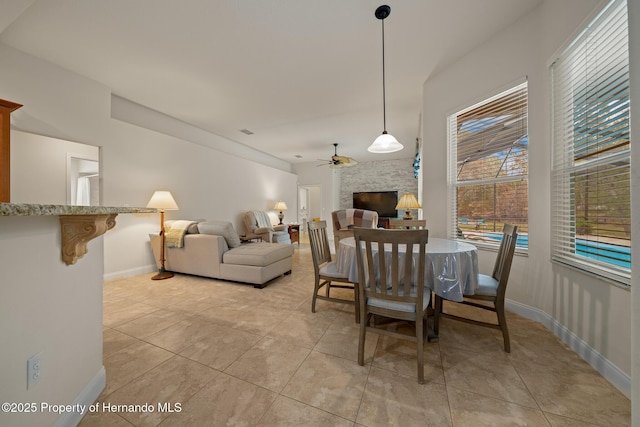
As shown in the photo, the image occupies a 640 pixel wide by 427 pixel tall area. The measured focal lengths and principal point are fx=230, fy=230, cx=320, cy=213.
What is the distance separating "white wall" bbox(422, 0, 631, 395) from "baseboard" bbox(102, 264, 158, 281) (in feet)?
14.3

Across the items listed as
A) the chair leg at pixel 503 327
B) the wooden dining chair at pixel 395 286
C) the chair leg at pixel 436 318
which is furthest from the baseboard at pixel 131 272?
the chair leg at pixel 503 327

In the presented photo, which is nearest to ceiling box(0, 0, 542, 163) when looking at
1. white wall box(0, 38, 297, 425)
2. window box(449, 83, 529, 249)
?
white wall box(0, 38, 297, 425)

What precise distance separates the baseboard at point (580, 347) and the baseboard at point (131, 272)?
4.84 m

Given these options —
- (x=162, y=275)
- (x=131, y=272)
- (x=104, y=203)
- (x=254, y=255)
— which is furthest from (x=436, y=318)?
(x=104, y=203)

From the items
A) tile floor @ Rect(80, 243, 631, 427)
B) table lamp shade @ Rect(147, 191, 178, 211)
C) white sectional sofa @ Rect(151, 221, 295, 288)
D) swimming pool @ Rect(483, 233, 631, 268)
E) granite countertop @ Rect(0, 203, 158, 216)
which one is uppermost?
table lamp shade @ Rect(147, 191, 178, 211)

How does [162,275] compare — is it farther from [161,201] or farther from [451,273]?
[451,273]

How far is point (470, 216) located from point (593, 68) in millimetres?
1547

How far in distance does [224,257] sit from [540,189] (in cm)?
358

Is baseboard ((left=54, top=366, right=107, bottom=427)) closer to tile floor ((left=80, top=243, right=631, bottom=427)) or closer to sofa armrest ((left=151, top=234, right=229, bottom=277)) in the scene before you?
tile floor ((left=80, top=243, right=631, bottom=427))

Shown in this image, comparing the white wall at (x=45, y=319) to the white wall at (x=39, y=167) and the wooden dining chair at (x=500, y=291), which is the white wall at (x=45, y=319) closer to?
the wooden dining chair at (x=500, y=291)

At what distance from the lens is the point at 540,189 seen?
2051 mm

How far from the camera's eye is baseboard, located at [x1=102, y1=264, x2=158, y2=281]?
128 inches

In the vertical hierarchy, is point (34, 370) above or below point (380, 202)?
below

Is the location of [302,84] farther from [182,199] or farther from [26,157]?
[26,157]
